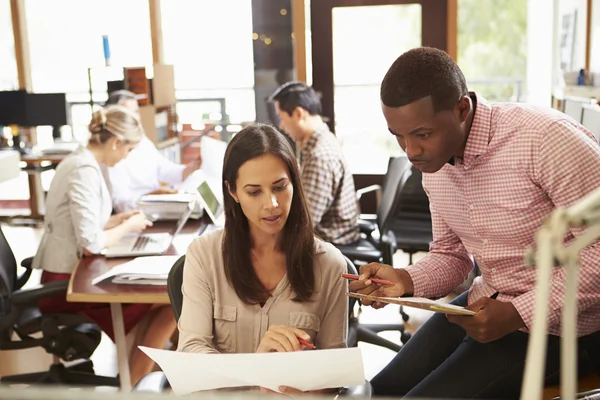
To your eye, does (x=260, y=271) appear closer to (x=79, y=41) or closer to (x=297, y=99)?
(x=297, y=99)

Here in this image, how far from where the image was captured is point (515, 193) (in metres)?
1.51

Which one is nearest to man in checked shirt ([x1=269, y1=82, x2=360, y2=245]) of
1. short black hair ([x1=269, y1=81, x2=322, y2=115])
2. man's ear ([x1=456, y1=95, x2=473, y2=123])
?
short black hair ([x1=269, y1=81, x2=322, y2=115])

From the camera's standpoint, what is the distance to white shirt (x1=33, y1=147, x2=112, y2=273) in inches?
114

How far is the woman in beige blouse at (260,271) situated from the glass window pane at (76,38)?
5.37 m

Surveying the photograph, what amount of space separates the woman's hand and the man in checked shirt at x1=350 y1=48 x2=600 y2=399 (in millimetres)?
182

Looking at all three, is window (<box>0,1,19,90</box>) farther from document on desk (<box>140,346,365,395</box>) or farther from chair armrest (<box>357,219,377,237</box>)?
document on desk (<box>140,346,365,395</box>)

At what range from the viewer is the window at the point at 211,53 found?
6504 mm

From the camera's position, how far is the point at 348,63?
243 inches

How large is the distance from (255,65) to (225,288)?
496 centimetres

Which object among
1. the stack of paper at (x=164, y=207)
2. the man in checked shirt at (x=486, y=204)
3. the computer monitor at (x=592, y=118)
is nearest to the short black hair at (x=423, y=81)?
the man in checked shirt at (x=486, y=204)

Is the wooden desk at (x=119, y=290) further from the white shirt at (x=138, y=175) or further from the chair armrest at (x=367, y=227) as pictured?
the chair armrest at (x=367, y=227)

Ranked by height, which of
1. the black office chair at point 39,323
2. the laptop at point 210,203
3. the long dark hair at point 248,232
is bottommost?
the black office chair at point 39,323

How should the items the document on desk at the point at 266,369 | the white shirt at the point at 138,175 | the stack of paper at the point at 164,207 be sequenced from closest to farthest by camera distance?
1. the document on desk at the point at 266,369
2. the stack of paper at the point at 164,207
3. the white shirt at the point at 138,175

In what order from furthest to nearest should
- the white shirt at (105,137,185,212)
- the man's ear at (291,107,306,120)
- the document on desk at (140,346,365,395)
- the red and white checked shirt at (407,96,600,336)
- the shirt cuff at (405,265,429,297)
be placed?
1. the white shirt at (105,137,185,212)
2. the man's ear at (291,107,306,120)
3. the shirt cuff at (405,265,429,297)
4. the red and white checked shirt at (407,96,600,336)
5. the document on desk at (140,346,365,395)
